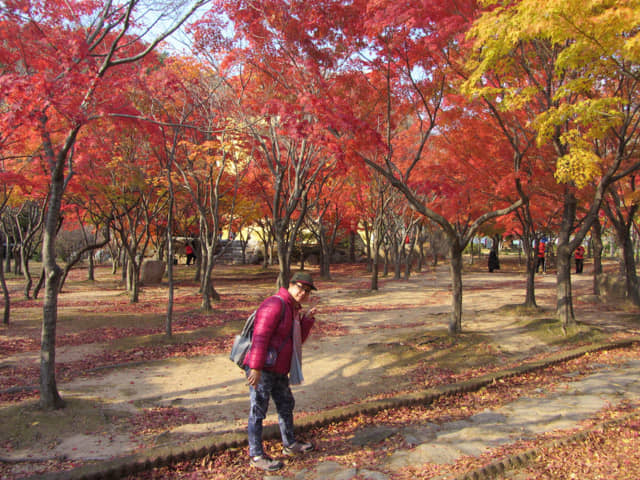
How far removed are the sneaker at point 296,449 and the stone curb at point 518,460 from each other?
125 centimetres

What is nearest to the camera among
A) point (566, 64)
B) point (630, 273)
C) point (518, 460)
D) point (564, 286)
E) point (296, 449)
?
point (518, 460)

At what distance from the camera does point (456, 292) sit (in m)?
8.39

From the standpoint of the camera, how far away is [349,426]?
4469 mm

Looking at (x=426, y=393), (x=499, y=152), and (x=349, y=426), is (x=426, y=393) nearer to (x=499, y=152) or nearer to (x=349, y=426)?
(x=349, y=426)

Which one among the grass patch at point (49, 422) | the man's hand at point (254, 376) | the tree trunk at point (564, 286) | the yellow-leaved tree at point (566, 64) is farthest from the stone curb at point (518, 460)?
the tree trunk at point (564, 286)

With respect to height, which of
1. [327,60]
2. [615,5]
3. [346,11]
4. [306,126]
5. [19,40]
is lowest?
[306,126]

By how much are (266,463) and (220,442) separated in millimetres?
531

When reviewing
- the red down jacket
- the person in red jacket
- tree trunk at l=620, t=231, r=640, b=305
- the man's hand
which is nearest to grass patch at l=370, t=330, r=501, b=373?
the person in red jacket

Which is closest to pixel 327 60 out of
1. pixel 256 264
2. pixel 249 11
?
pixel 249 11

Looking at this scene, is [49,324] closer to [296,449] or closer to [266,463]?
[266,463]

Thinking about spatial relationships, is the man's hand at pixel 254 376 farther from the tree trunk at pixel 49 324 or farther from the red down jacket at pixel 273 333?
the tree trunk at pixel 49 324

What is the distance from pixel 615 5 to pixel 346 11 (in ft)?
14.9

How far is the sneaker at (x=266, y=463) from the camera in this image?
3504mm

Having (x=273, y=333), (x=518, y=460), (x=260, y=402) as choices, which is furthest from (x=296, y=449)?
(x=518, y=460)
